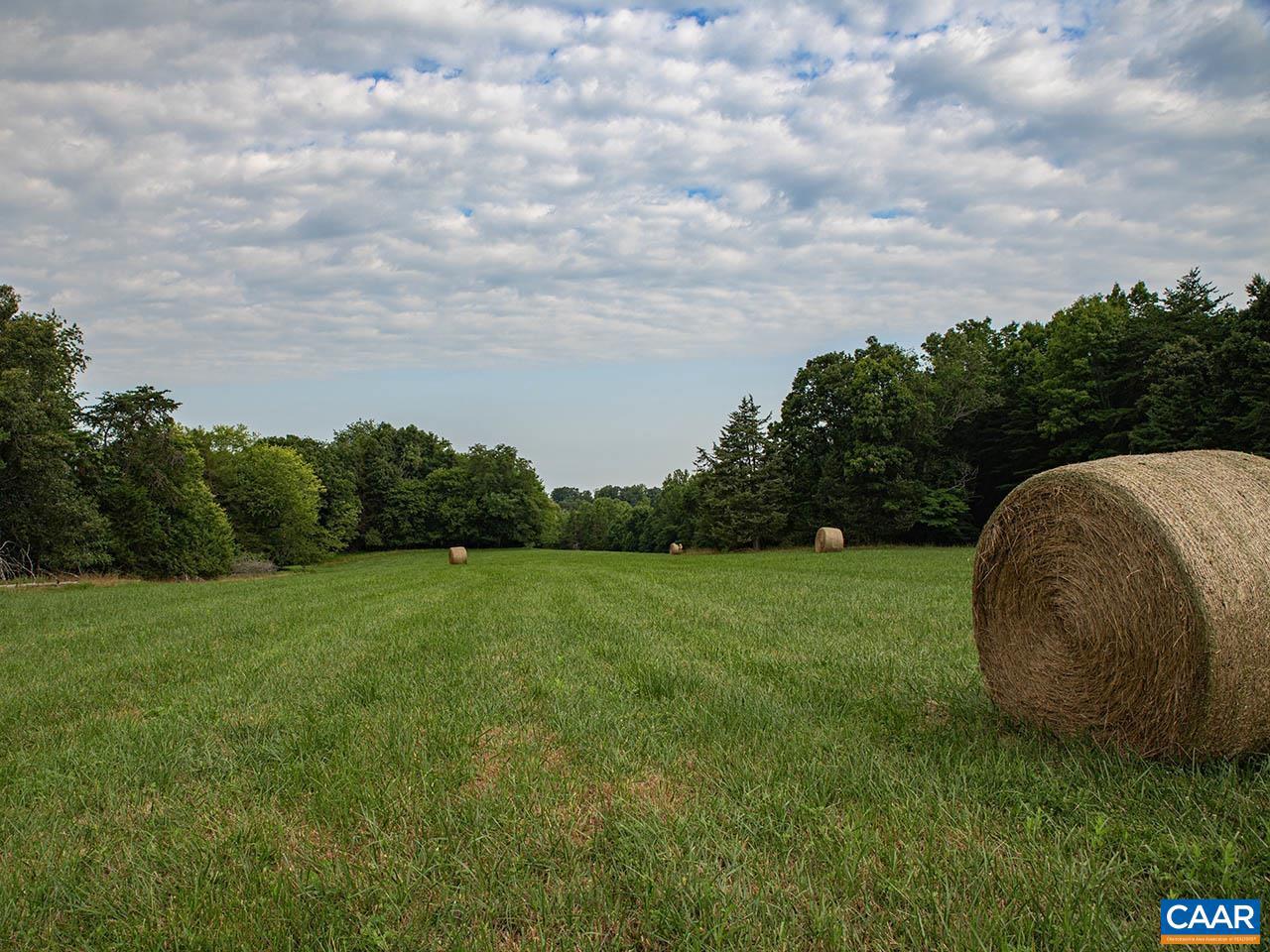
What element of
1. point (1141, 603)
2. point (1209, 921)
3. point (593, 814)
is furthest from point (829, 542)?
point (1209, 921)

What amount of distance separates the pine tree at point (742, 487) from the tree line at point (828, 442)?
0.43ft

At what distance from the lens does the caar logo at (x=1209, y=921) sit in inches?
103

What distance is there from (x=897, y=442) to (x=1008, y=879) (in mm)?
49234

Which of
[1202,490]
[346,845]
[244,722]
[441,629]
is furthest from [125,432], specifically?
[1202,490]

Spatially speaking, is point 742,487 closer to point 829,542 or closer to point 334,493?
point 829,542

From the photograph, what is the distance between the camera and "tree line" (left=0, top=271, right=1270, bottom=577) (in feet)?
107

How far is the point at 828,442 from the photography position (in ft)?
173

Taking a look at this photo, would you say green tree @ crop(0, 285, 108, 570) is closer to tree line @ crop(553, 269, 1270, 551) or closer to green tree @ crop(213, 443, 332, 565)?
green tree @ crop(213, 443, 332, 565)

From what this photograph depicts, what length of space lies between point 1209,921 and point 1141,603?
7.30 feet

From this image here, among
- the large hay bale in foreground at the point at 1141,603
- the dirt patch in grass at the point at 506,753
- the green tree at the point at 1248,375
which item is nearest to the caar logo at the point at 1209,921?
the large hay bale in foreground at the point at 1141,603

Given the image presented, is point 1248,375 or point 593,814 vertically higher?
point 1248,375

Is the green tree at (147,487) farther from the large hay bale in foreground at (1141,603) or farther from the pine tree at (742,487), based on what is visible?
the large hay bale in foreground at (1141,603)

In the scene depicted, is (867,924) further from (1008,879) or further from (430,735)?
(430,735)

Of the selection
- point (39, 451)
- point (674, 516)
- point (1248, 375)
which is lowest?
point (674, 516)
